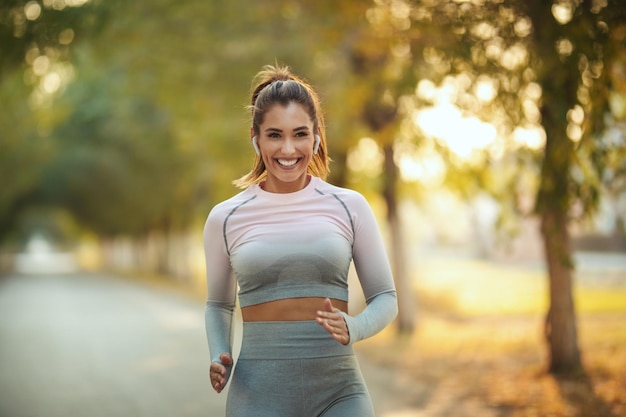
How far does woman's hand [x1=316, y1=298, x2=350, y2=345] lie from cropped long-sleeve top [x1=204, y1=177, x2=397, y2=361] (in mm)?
43

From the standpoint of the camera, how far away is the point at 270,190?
285 centimetres

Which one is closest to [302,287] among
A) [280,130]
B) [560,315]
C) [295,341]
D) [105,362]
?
[295,341]

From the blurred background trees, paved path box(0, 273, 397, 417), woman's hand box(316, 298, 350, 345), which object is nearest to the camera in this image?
woman's hand box(316, 298, 350, 345)

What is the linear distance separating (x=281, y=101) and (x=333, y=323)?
771 millimetres

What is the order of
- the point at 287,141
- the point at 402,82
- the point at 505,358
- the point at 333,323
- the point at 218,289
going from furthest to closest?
the point at 505,358 < the point at 402,82 < the point at 218,289 < the point at 287,141 < the point at 333,323

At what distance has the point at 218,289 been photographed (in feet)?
9.62

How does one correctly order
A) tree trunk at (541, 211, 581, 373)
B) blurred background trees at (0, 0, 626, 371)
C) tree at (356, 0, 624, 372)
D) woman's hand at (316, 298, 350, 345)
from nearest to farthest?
woman's hand at (316, 298, 350, 345)
tree at (356, 0, 624, 372)
blurred background trees at (0, 0, 626, 371)
tree trunk at (541, 211, 581, 373)

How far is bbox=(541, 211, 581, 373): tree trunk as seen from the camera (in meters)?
10.4

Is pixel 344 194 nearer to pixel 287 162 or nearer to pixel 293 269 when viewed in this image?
pixel 287 162

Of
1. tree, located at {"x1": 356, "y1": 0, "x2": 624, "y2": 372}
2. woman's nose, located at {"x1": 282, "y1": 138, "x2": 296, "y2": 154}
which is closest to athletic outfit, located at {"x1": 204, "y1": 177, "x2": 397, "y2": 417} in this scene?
woman's nose, located at {"x1": 282, "y1": 138, "x2": 296, "y2": 154}

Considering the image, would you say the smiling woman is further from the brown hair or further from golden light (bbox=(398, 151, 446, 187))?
golden light (bbox=(398, 151, 446, 187))

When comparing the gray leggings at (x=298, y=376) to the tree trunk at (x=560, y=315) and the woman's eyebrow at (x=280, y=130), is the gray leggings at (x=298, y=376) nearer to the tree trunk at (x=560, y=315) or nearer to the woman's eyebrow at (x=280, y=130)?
the woman's eyebrow at (x=280, y=130)

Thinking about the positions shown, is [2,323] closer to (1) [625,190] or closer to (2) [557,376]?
(2) [557,376]

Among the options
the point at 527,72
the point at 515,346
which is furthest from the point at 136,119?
the point at 527,72
